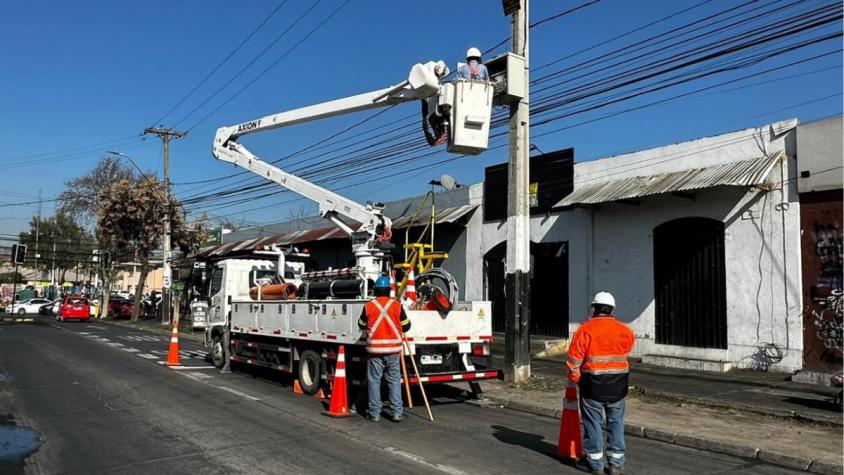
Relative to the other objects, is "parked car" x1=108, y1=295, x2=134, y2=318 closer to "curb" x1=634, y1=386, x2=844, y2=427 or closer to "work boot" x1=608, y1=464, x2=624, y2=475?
"curb" x1=634, y1=386, x2=844, y2=427

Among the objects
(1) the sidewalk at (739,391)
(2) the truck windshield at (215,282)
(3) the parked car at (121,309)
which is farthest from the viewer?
(3) the parked car at (121,309)

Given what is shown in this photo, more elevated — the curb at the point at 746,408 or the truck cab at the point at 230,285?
the truck cab at the point at 230,285

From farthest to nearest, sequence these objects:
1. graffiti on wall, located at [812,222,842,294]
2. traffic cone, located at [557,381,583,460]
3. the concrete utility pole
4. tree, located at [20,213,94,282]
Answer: tree, located at [20,213,94,282], the concrete utility pole, graffiti on wall, located at [812,222,842,294], traffic cone, located at [557,381,583,460]

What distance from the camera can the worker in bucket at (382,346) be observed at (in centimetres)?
862

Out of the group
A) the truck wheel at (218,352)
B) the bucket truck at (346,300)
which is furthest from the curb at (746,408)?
the truck wheel at (218,352)

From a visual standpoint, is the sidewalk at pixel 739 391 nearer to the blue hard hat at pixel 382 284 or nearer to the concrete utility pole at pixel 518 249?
the concrete utility pole at pixel 518 249

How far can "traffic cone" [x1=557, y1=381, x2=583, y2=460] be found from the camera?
6508 mm

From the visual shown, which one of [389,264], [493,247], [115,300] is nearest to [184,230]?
[115,300]

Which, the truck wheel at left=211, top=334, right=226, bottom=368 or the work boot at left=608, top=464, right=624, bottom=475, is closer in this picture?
the work boot at left=608, top=464, right=624, bottom=475

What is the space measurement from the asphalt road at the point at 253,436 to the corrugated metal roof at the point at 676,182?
22.2ft

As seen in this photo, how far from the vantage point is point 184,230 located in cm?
4000

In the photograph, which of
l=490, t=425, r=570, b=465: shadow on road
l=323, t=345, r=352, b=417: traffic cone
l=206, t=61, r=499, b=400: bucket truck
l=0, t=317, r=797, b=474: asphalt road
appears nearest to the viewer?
l=0, t=317, r=797, b=474: asphalt road

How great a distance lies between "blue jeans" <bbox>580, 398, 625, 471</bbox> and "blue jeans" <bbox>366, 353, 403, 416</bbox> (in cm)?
313

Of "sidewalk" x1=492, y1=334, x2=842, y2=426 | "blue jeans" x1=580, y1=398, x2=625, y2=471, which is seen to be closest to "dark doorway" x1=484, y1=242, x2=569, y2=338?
"sidewalk" x1=492, y1=334, x2=842, y2=426
